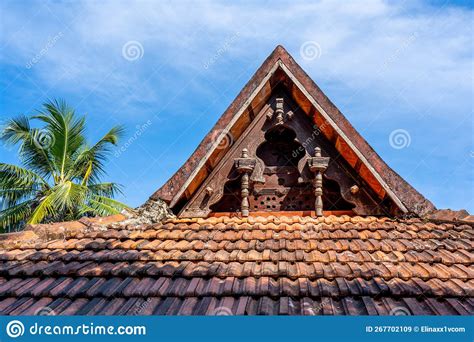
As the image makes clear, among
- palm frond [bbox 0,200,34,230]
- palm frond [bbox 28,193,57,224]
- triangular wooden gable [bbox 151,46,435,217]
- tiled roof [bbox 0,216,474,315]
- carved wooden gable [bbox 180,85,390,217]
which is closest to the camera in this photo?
tiled roof [bbox 0,216,474,315]

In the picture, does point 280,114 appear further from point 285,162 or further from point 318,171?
point 318,171

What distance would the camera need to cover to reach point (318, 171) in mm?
4746

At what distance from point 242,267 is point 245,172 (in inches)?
58.0

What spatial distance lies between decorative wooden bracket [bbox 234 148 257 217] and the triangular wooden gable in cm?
2

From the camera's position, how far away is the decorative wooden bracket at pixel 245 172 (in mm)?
4754

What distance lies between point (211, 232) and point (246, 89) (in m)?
1.74

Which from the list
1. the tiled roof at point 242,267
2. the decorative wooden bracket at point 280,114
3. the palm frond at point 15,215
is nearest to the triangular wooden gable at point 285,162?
the decorative wooden bracket at point 280,114

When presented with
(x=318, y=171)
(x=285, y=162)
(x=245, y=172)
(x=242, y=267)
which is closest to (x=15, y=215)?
(x=245, y=172)

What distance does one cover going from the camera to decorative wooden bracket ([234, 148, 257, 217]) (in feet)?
15.6

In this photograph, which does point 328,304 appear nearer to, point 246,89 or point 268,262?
point 268,262

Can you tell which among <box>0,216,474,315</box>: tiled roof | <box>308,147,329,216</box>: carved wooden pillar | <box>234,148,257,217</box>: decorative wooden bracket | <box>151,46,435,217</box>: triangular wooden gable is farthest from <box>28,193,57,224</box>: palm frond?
<box>308,147,329,216</box>: carved wooden pillar

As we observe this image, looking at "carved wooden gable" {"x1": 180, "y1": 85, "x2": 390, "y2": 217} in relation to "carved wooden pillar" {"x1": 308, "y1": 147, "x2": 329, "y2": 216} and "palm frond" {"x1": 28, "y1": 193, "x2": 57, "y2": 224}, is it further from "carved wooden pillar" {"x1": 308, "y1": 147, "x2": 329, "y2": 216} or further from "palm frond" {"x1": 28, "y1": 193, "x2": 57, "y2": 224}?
"palm frond" {"x1": 28, "y1": 193, "x2": 57, "y2": 224}

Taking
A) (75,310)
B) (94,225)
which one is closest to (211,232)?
(94,225)

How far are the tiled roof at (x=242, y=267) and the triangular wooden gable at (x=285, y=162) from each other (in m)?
0.27
